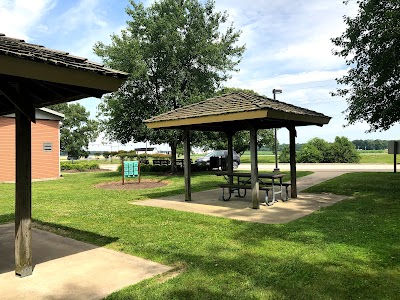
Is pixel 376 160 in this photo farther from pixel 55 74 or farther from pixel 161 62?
pixel 55 74

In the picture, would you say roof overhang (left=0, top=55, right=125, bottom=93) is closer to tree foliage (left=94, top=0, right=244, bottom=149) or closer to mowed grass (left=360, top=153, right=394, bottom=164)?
tree foliage (left=94, top=0, right=244, bottom=149)

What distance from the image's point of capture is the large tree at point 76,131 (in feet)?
137

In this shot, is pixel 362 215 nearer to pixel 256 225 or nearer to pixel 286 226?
pixel 286 226

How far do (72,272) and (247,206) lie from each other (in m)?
5.86

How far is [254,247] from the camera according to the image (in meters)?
5.45

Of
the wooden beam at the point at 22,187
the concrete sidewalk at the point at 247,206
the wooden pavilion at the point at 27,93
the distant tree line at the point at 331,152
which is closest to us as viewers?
the wooden pavilion at the point at 27,93

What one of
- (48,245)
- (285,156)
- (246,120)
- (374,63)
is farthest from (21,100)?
(285,156)

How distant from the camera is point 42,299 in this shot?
362cm

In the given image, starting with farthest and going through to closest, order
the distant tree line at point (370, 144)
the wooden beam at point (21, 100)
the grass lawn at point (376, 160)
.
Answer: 1. the distant tree line at point (370, 144)
2. the grass lawn at point (376, 160)
3. the wooden beam at point (21, 100)

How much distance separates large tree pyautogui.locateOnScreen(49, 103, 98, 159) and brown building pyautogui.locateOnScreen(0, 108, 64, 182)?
2110 cm

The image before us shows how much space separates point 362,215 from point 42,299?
707 centimetres

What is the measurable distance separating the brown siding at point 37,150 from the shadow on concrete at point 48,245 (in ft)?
46.6

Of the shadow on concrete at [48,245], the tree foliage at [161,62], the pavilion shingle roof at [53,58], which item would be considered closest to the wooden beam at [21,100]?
the pavilion shingle roof at [53,58]

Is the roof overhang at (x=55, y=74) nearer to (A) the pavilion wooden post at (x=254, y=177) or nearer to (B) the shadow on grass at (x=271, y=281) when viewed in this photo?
(B) the shadow on grass at (x=271, y=281)
